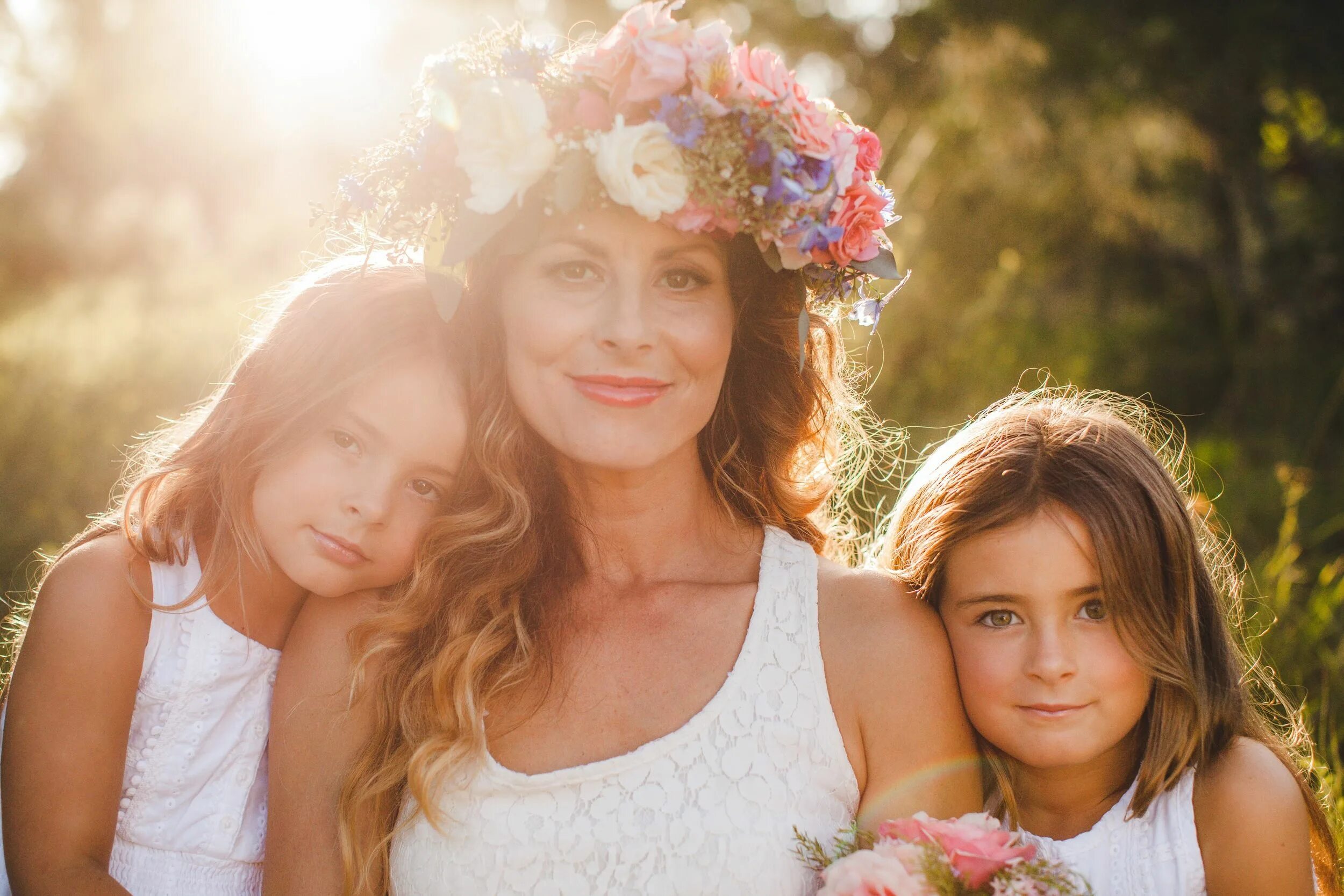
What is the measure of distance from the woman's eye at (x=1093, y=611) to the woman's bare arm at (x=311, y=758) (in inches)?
63.5

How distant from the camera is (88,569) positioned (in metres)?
2.62

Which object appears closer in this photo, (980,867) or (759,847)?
(980,867)

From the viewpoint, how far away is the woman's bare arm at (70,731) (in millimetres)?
2482

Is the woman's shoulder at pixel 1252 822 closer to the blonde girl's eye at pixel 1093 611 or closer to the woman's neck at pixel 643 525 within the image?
the blonde girl's eye at pixel 1093 611

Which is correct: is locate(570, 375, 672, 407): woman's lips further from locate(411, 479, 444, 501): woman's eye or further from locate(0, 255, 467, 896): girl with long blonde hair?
locate(411, 479, 444, 501): woman's eye

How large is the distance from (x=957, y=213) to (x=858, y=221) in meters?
7.38

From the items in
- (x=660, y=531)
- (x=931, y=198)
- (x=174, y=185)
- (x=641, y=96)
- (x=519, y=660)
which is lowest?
(x=519, y=660)

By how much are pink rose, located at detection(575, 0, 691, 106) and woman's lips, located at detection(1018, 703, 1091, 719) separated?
152cm

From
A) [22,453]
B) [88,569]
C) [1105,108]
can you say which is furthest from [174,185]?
[88,569]

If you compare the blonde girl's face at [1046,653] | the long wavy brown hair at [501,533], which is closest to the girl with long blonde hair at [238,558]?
the long wavy brown hair at [501,533]

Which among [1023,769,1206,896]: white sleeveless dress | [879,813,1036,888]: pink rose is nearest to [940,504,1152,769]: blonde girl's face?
[1023,769,1206,896]: white sleeveless dress

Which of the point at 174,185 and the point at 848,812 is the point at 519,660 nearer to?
the point at 848,812

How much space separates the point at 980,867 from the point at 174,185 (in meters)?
14.2

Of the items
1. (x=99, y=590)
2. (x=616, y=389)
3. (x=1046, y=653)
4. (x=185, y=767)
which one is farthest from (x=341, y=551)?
(x=1046, y=653)
